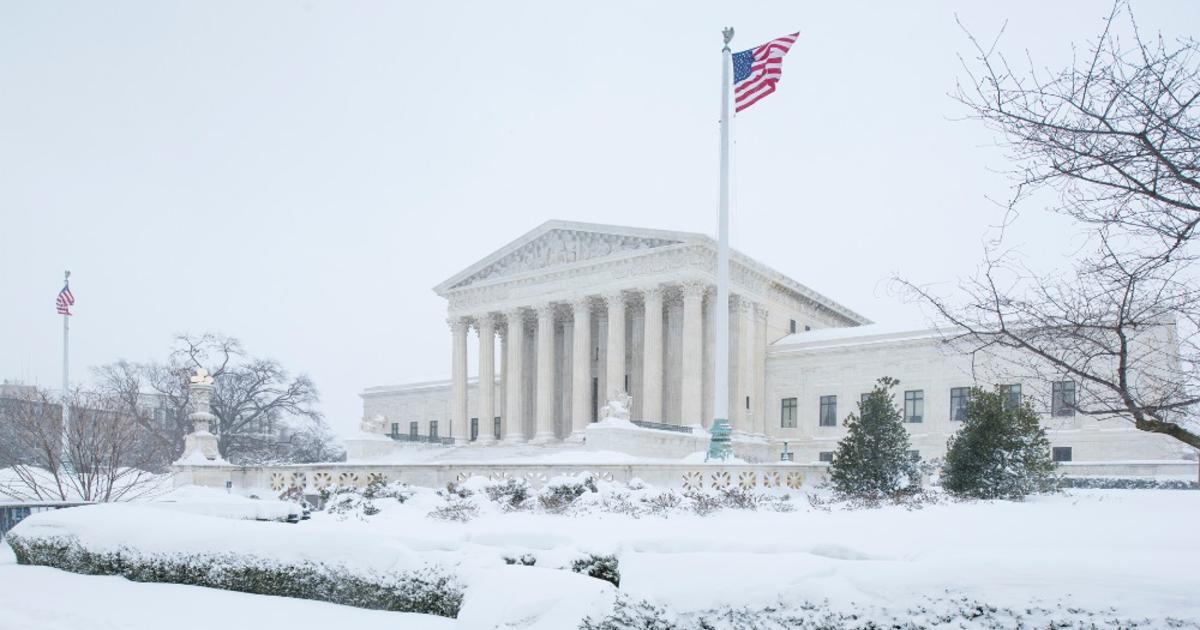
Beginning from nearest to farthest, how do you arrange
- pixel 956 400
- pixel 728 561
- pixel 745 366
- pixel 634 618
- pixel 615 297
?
pixel 634 618 → pixel 728 561 → pixel 956 400 → pixel 615 297 → pixel 745 366

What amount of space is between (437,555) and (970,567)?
6.22 meters

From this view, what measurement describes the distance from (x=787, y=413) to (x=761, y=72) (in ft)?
100

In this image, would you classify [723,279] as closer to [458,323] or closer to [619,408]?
[619,408]

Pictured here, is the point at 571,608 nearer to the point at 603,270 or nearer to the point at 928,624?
the point at 928,624

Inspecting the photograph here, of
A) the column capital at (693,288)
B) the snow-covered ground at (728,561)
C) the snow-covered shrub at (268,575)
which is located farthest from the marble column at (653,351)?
the snow-covered shrub at (268,575)

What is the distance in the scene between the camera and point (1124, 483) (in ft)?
107

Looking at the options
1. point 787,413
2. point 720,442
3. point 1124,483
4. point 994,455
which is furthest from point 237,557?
point 787,413

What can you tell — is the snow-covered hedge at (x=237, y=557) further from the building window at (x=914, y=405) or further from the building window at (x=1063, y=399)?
the building window at (x=914, y=405)

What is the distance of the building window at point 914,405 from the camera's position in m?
49.6

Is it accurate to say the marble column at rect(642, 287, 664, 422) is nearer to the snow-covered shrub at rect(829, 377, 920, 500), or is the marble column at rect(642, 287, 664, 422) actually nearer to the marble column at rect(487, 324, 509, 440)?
the marble column at rect(487, 324, 509, 440)

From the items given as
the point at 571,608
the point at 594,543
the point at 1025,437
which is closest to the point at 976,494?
the point at 1025,437

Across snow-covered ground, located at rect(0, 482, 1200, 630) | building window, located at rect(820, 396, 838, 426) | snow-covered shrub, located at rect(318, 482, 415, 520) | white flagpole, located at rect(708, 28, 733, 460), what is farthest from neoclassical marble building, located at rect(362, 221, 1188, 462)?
snow-covered ground, located at rect(0, 482, 1200, 630)

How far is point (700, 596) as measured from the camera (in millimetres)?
8047

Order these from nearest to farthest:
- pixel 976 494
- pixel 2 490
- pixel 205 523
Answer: pixel 205 523 < pixel 976 494 < pixel 2 490
